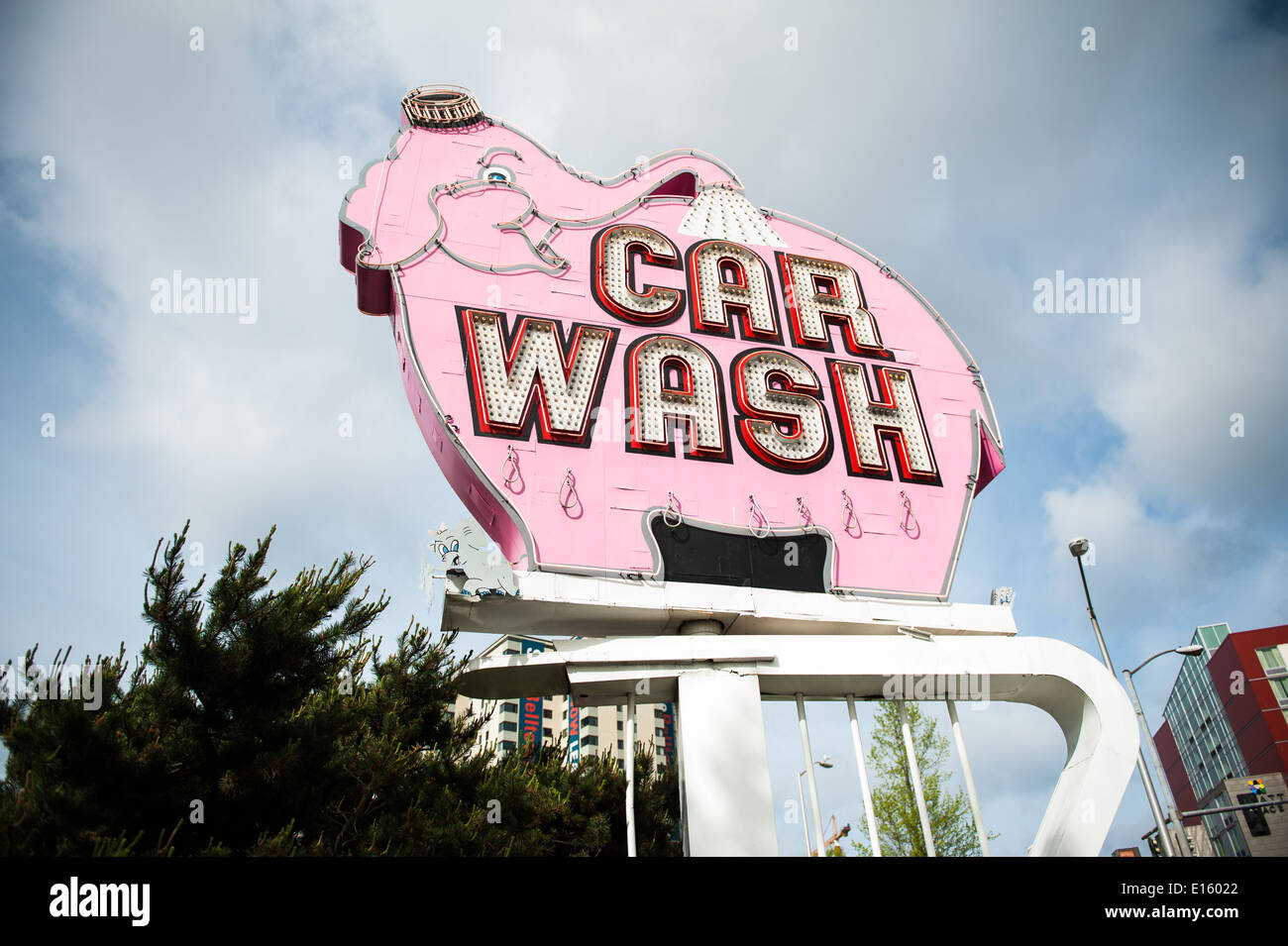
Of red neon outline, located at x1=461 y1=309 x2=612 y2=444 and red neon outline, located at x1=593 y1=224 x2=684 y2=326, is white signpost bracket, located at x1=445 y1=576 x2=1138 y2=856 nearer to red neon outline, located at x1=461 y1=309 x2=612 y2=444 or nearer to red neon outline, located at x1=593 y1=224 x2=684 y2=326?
red neon outline, located at x1=461 y1=309 x2=612 y2=444

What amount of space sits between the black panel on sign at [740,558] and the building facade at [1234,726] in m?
41.5

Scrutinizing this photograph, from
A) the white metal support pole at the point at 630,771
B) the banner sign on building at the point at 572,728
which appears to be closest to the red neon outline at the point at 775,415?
the white metal support pole at the point at 630,771

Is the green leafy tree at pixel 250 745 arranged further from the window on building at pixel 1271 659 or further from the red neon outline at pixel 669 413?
the window on building at pixel 1271 659

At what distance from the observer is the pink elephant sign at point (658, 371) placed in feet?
31.4

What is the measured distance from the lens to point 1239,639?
5644 centimetres

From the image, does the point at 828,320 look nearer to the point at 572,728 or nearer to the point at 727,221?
the point at 727,221

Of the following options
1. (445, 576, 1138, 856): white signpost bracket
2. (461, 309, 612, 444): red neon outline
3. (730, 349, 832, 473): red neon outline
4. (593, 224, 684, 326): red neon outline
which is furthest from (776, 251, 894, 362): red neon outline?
(445, 576, 1138, 856): white signpost bracket

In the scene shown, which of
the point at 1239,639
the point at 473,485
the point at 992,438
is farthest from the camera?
the point at 1239,639

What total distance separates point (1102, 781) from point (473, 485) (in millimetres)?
7190

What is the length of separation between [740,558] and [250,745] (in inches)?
225

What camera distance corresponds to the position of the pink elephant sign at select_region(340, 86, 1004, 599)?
9.56 m
